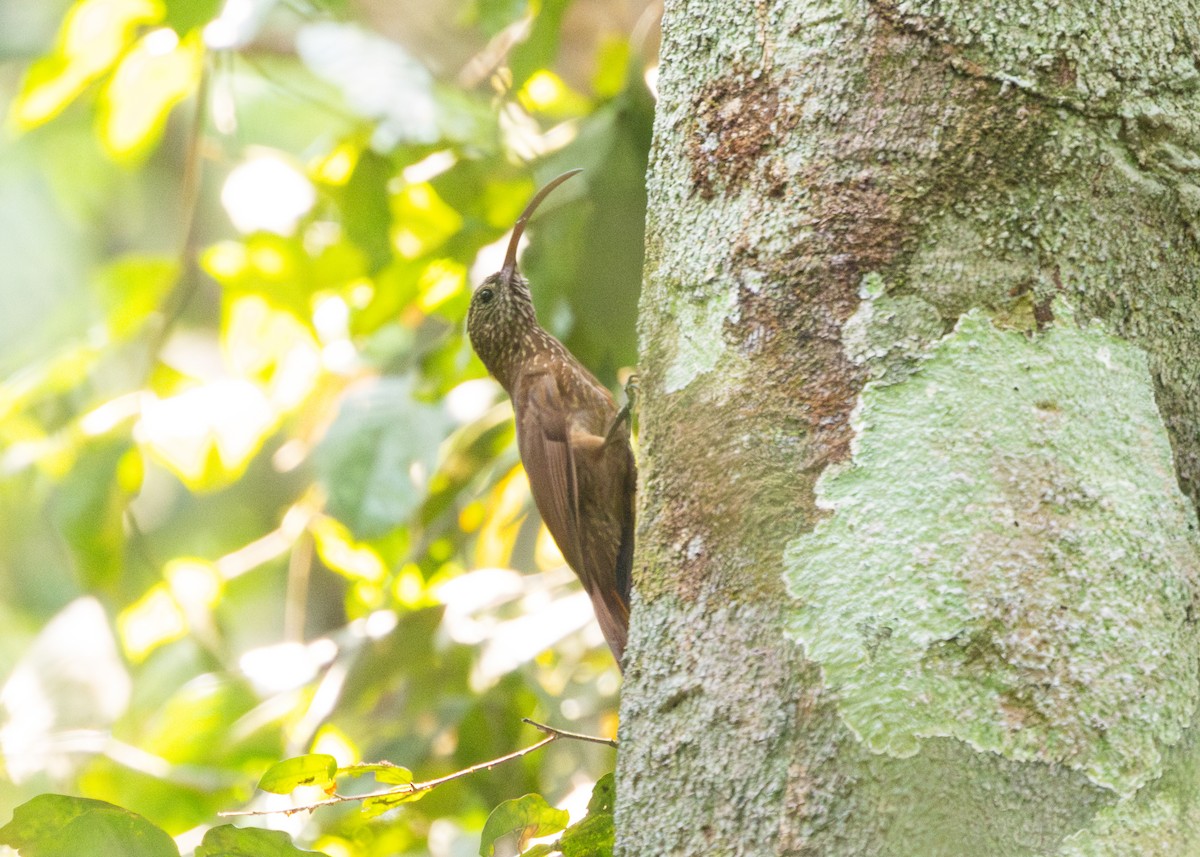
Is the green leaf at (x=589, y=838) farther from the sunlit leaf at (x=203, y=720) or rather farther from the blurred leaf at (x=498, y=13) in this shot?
the sunlit leaf at (x=203, y=720)

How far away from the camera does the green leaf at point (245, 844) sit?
145cm

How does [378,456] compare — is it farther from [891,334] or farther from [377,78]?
[891,334]

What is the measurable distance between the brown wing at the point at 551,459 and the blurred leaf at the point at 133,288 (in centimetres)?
112

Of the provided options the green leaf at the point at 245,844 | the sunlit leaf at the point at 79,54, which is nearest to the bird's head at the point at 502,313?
the sunlit leaf at the point at 79,54

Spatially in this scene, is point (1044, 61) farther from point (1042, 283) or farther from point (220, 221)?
point (220, 221)

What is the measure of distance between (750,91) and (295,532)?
2.94m

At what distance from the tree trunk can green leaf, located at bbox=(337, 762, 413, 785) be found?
1.54 feet

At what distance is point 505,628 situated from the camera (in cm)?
336

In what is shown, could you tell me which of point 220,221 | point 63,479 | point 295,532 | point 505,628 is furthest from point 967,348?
point 220,221

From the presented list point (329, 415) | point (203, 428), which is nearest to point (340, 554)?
point (329, 415)

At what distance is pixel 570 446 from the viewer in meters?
2.93

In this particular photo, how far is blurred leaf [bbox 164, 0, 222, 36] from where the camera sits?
217 cm

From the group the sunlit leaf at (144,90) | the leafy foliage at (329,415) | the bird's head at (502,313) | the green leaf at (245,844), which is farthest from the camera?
the bird's head at (502,313)

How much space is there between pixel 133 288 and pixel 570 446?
1.40 meters
